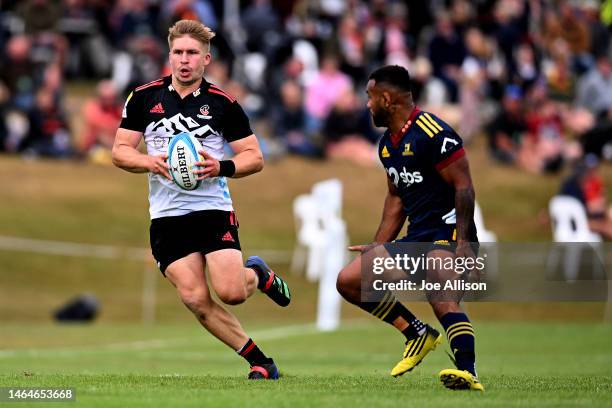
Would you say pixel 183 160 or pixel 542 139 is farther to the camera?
pixel 542 139

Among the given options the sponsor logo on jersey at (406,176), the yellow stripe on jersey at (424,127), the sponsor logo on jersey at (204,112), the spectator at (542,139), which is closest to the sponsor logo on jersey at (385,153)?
the sponsor logo on jersey at (406,176)

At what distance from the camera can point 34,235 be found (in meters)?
27.9

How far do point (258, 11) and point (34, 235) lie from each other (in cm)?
877

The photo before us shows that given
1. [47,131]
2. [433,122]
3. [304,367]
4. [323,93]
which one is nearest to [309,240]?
[323,93]

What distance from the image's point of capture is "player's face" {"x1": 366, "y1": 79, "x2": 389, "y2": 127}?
444 inches

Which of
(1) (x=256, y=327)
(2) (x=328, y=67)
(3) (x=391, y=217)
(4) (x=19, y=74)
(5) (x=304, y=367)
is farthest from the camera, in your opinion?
(2) (x=328, y=67)

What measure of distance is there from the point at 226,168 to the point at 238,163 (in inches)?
6.9

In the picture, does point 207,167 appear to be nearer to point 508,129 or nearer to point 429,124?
point 429,124

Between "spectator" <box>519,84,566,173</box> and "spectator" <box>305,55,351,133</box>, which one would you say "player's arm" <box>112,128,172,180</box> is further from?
"spectator" <box>519,84,566,173</box>

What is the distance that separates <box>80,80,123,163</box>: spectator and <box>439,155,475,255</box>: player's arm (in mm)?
18620

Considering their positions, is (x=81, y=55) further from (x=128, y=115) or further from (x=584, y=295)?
(x=128, y=115)

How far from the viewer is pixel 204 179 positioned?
444 inches

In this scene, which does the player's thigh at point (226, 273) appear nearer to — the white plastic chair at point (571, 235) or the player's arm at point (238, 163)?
the player's arm at point (238, 163)

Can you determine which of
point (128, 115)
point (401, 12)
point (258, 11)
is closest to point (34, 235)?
point (258, 11)
